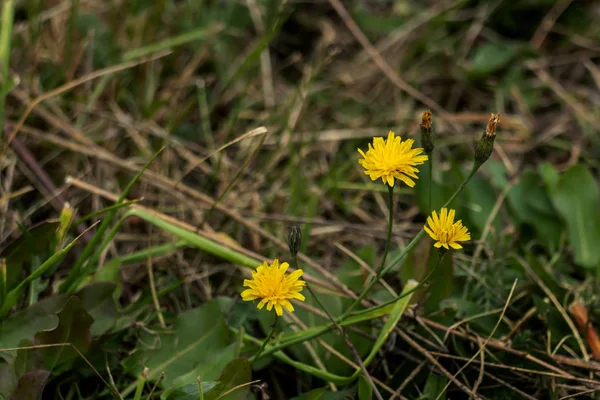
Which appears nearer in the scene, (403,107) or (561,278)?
(561,278)

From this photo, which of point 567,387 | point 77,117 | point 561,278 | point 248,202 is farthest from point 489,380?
point 77,117

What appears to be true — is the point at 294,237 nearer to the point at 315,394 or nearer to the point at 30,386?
the point at 315,394

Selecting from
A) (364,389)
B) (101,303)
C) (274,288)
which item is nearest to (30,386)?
(101,303)

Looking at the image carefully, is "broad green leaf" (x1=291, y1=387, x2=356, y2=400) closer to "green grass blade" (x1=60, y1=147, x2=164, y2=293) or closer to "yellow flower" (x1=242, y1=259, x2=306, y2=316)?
"yellow flower" (x1=242, y1=259, x2=306, y2=316)

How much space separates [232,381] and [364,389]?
258mm

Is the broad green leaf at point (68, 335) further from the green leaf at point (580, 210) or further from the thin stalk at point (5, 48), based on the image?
the green leaf at point (580, 210)

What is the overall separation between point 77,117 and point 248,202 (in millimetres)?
607

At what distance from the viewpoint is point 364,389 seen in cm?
127

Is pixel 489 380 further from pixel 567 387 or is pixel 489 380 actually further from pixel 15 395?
pixel 15 395

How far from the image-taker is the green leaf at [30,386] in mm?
1168

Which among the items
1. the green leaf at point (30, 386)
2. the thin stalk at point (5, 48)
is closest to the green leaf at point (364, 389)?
the green leaf at point (30, 386)

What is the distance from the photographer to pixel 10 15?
5.77 feet

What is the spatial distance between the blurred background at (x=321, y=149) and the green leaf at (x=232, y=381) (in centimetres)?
10

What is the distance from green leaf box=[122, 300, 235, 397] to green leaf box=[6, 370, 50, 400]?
0.57 ft
